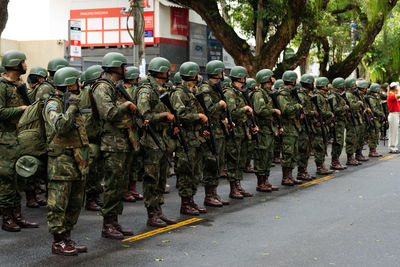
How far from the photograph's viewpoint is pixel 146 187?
730 cm

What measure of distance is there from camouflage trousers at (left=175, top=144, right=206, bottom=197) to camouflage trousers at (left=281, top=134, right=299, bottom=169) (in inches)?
112

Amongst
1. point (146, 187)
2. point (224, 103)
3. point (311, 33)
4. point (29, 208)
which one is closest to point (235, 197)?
point (224, 103)

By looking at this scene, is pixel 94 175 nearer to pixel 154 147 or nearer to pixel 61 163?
pixel 154 147

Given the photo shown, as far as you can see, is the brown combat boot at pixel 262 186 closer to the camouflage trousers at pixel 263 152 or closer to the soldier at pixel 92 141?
the camouflage trousers at pixel 263 152

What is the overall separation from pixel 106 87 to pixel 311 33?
45.3 ft

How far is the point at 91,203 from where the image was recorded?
8.61m

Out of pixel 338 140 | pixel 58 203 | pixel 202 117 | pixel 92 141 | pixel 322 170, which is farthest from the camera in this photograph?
pixel 338 140

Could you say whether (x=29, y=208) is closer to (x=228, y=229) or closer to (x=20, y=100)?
(x=20, y=100)

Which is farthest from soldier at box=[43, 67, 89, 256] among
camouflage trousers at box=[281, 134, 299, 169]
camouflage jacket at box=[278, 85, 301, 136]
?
camouflage trousers at box=[281, 134, 299, 169]

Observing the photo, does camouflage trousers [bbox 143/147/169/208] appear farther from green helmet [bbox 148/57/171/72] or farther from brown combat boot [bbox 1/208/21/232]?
brown combat boot [bbox 1/208/21/232]

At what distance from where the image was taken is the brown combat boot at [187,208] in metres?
8.11

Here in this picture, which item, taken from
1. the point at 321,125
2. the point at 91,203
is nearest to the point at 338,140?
the point at 321,125

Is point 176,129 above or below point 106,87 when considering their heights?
below

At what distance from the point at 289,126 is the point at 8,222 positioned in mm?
5429
